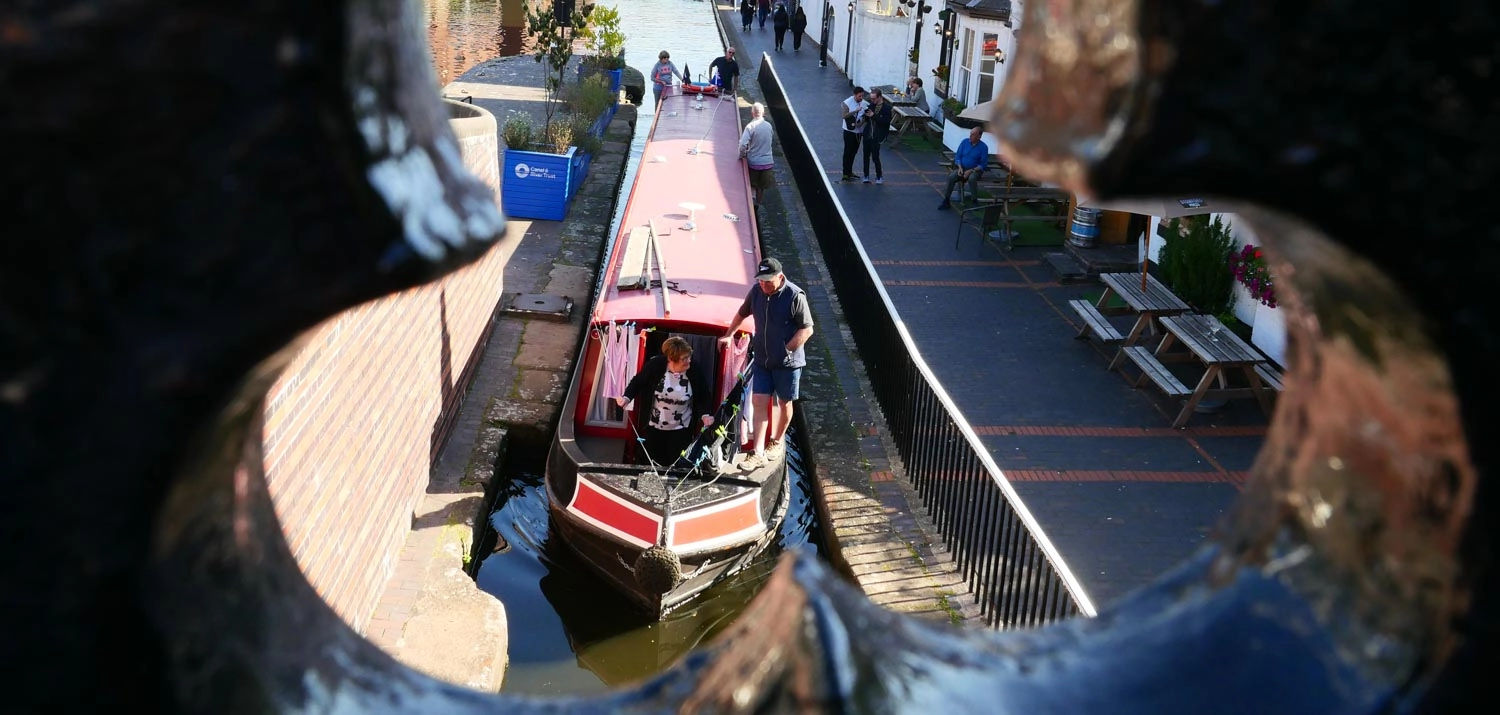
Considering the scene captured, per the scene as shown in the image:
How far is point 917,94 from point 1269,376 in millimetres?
15979

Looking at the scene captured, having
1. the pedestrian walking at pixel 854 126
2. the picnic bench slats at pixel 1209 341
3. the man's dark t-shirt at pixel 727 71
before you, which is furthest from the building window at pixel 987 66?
the picnic bench slats at pixel 1209 341

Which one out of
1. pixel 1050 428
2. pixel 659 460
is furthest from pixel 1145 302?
pixel 659 460

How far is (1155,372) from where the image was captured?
10523mm

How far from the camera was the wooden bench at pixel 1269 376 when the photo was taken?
10141 millimetres

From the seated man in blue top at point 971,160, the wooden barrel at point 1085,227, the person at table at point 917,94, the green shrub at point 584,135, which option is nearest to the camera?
the wooden barrel at point 1085,227

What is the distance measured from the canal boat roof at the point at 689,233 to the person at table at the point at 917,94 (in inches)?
320

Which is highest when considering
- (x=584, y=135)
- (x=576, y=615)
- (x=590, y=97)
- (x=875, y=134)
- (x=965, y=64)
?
(x=965, y=64)

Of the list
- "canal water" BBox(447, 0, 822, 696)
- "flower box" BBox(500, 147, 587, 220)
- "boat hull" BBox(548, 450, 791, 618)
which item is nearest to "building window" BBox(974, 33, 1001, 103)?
"flower box" BBox(500, 147, 587, 220)

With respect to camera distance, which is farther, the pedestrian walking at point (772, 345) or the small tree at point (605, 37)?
the small tree at point (605, 37)

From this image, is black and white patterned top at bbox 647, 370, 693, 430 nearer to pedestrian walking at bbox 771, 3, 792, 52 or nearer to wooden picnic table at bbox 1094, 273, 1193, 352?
wooden picnic table at bbox 1094, 273, 1193, 352

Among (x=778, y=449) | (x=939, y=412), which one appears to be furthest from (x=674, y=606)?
(x=939, y=412)

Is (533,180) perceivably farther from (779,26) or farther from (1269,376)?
(779,26)

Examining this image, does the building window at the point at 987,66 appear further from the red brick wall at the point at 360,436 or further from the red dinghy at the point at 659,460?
the red brick wall at the point at 360,436

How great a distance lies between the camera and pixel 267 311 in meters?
0.68
